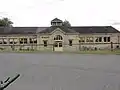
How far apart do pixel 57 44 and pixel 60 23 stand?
4.15 meters

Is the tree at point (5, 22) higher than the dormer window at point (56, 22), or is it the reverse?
the tree at point (5, 22)

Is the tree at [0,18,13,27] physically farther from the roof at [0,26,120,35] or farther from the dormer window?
the dormer window

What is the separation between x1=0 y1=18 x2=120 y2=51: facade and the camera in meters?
32.6

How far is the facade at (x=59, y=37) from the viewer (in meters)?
32.6

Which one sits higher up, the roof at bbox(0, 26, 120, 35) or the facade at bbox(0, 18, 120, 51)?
the roof at bbox(0, 26, 120, 35)

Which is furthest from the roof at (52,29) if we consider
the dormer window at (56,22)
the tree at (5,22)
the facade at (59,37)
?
the tree at (5,22)

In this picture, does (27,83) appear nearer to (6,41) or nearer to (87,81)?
(87,81)

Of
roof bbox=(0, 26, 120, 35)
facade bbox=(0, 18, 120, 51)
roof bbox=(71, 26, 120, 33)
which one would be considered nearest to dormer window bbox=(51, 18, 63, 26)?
facade bbox=(0, 18, 120, 51)

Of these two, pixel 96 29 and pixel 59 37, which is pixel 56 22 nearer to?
pixel 59 37

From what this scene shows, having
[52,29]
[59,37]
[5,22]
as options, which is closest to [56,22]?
[52,29]

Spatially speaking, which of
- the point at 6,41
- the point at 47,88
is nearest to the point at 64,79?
the point at 47,88

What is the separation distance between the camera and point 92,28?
1389 inches

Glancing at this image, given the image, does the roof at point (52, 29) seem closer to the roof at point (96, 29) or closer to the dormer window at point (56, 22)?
the roof at point (96, 29)

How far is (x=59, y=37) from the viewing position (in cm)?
3269
